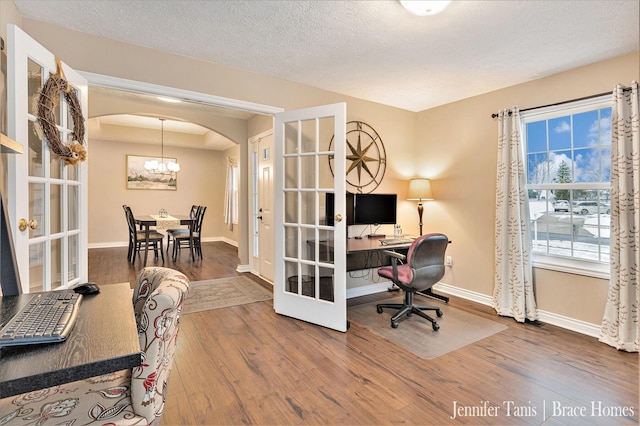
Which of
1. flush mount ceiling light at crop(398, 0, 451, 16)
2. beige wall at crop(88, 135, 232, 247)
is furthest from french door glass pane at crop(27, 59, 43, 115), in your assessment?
beige wall at crop(88, 135, 232, 247)

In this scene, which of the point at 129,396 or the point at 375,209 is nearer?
the point at 129,396

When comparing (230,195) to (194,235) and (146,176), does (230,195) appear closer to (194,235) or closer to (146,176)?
(146,176)

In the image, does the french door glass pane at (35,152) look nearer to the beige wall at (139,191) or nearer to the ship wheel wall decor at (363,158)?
the ship wheel wall decor at (363,158)

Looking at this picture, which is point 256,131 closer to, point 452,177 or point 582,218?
point 452,177

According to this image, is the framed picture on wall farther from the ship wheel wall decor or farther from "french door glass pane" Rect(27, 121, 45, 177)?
"french door glass pane" Rect(27, 121, 45, 177)

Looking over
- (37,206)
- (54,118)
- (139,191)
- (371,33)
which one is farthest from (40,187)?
(139,191)

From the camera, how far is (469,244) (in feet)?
12.7

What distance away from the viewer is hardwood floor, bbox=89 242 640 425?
1.80m

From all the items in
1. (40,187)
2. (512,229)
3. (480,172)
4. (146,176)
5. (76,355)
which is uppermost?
(146,176)

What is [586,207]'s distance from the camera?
9.95ft

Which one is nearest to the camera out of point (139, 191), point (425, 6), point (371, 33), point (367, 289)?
point (425, 6)

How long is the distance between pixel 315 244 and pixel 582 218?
2.60 m

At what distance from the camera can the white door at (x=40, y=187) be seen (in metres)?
1.66

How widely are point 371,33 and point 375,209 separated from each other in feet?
6.53
